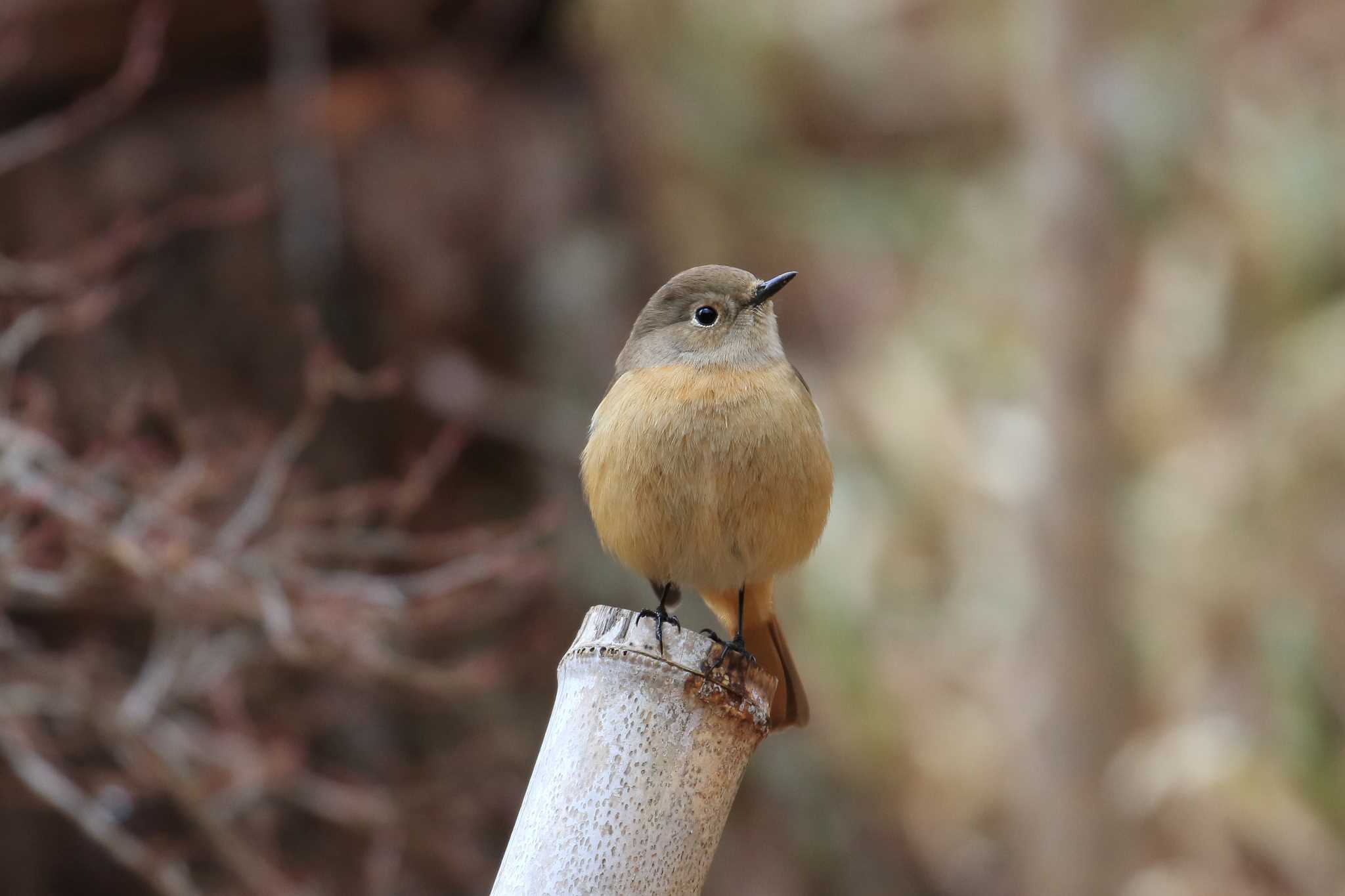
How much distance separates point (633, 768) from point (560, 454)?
591cm

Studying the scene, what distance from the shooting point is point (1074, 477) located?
664cm

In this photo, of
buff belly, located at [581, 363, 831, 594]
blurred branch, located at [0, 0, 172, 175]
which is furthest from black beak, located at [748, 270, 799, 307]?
blurred branch, located at [0, 0, 172, 175]

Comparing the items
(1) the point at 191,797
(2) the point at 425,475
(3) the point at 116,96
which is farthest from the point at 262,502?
(3) the point at 116,96

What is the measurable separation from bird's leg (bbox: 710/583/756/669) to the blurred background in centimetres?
152

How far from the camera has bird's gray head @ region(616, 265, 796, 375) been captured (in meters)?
3.16

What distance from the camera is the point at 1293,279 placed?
9.14m

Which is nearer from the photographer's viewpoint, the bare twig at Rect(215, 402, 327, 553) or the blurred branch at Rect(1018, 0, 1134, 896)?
the bare twig at Rect(215, 402, 327, 553)

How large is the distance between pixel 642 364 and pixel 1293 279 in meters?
7.19

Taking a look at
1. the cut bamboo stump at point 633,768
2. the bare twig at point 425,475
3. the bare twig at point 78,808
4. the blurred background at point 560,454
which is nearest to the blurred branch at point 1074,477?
the blurred background at point 560,454

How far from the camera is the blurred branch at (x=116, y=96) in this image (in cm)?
537

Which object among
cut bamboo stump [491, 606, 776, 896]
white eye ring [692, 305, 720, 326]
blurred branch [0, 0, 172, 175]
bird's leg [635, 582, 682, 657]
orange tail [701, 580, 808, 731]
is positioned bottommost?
cut bamboo stump [491, 606, 776, 896]

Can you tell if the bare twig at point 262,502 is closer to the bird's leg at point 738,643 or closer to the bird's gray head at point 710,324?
the bird's gray head at point 710,324

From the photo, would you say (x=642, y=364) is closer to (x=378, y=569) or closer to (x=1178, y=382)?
(x=378, y=569)

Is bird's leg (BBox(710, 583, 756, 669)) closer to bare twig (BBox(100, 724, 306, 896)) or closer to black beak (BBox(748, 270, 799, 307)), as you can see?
black beak (BBox(748, 270, 799, 307))
